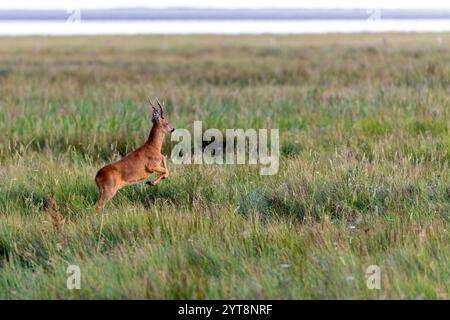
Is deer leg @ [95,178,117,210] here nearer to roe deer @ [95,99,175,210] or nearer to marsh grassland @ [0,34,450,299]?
roe deer @ [95,99,175,210]

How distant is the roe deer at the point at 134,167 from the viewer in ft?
16.9

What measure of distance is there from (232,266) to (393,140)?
4135 mm

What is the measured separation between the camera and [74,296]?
14.1 feet

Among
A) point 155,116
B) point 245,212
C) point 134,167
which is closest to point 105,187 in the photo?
point 134,167

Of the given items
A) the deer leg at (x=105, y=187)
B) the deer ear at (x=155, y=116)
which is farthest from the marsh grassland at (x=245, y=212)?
the deer ear at (x=155, y=116)

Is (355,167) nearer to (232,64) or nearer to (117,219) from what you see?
(117,219)

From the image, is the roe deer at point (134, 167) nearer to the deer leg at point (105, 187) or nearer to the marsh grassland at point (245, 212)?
the deer leg at point (105, 187)

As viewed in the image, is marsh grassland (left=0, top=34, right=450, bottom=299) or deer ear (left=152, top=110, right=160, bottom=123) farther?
deer ear (left=152, top=110, right=160, bottom=123)

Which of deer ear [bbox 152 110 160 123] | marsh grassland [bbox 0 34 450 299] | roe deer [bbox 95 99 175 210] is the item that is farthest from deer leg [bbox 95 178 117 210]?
deer ear [bbox 152 110 160 123]

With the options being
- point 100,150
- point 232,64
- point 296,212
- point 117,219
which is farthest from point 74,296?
point 232,64

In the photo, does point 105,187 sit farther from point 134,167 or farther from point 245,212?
point 245,212

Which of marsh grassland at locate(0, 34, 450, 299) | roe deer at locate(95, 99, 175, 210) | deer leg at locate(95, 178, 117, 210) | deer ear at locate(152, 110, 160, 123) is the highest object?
deer ear at locate(152, 110, 160, 123)

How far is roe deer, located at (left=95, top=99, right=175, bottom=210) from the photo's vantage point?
5164 millimetres

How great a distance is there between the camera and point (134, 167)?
17.3 feet
